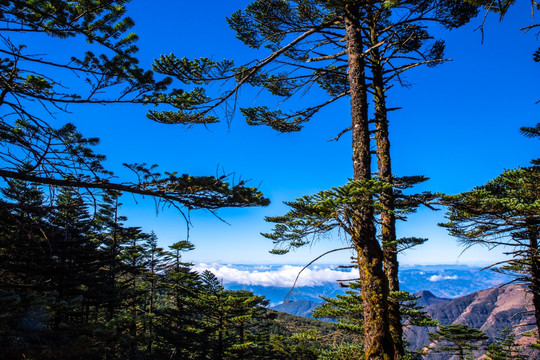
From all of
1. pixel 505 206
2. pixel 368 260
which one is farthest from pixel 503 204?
pixel 368 260

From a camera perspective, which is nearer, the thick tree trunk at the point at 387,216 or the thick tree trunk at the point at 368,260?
the thick tree trunk at the point at 368,260

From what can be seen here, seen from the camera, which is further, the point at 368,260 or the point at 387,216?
the point at 387,216

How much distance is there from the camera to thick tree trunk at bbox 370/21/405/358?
19.1ft

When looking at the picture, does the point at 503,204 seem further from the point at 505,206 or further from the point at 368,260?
the point at 368,260

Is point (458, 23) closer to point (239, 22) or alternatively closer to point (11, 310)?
point (239, 22)

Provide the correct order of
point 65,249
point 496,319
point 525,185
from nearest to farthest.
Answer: point 525,185 < point 65,249 < point 496,319

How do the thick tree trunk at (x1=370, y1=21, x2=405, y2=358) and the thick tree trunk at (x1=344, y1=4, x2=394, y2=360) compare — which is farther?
the thick tree trunk at (x1=370, y1=21, x2=405, y2=358)

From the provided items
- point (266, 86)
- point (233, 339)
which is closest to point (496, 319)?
Result: point (233, 339)

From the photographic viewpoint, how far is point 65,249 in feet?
44.5

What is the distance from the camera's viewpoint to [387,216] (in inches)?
257

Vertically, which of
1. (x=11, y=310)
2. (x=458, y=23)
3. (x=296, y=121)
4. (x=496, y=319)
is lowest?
(x=496, y=319)

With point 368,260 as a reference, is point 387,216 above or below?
above

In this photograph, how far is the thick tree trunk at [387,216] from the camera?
19.1ft

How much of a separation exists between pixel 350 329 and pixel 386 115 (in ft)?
22.2
